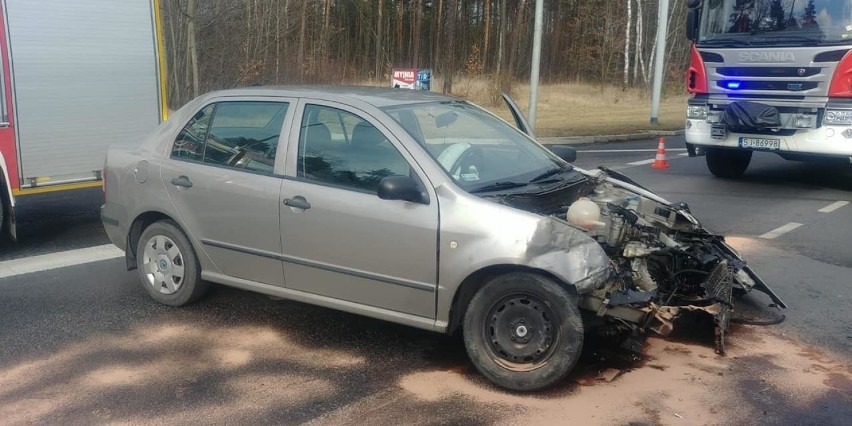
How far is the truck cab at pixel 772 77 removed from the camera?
10.3m

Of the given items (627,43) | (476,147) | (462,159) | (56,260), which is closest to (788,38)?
(476,147)

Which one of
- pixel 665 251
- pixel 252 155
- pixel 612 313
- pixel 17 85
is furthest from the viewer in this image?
pixel 17 85

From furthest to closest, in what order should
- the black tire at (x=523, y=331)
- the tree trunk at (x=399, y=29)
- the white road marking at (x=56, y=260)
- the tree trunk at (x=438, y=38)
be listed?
1. the tree trunk at (x=399, y=29)
2. the tree trunk at (x=438, y=38)
3. the white road marking at (x=56, y=260)
4. the black tire at (x=523, y=331)

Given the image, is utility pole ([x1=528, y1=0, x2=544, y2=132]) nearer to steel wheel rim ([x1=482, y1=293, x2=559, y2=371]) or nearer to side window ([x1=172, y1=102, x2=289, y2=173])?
side window ([x1=172, y1=102, x2=289, y2=173])

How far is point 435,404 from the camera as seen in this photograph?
4195 mm

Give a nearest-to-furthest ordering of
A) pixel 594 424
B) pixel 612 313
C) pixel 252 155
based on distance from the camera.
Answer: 1. pixel 594 424
2. pixel 612 313
3. pixel 252 155

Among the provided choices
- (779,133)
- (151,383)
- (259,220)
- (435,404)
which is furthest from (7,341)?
(779,133)

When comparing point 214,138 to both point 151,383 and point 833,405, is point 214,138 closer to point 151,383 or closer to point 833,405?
point 151,383

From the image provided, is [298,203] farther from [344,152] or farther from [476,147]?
[476,147]

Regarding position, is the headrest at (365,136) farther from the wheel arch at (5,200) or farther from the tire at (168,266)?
the wheel arch at (5,200)

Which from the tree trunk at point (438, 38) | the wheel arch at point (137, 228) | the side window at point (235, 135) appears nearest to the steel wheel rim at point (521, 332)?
the side window at point (235, 135)

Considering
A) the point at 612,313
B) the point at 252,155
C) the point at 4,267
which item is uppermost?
the point at 252,155

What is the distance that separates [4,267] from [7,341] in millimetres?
2098

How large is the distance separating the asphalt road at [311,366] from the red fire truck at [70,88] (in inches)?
52.5
